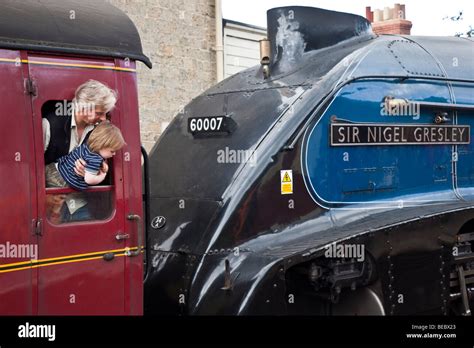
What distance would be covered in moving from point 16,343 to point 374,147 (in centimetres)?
288

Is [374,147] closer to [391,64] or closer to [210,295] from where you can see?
[391,64]

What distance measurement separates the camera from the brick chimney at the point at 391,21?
7.34 m

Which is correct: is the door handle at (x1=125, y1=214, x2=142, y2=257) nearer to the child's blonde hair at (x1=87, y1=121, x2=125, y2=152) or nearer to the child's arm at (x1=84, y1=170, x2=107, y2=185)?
the child's arm at (x1=84, y1=170, x2=107, y2=185)

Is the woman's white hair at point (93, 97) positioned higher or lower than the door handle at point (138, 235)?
higher

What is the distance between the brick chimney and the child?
4.75 meters

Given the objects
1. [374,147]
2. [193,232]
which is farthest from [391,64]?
[193,232]

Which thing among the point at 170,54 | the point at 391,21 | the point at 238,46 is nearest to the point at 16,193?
the point at 391,21

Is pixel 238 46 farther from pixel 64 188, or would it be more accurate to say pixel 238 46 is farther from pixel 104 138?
pixel 64 188

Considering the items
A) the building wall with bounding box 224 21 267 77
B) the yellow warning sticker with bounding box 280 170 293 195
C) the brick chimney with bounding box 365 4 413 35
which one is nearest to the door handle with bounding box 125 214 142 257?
the yellow warning sticker with bounding box 280 170 293 195

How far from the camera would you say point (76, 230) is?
337cm

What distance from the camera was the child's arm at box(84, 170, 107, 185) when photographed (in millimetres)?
3436

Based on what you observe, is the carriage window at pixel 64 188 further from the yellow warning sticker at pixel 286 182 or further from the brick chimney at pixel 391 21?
the brick chimney at pixel 391 21

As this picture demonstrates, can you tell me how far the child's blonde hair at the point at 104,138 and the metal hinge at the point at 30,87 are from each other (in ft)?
→ 1.19

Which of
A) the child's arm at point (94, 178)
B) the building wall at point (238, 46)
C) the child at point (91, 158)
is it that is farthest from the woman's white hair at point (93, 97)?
the building wall at point (238, 46)
